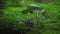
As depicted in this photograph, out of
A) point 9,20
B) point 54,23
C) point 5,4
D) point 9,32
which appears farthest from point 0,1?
point 54,23

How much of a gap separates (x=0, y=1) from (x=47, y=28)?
2.79m

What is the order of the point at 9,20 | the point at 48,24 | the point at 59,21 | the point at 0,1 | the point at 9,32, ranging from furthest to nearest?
the point at 48,24
the point at 59,21
the point at 9,32
the point at 9,20
the point at 0,1

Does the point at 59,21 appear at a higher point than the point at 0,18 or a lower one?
lower

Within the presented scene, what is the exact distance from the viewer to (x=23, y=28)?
5.33 metres

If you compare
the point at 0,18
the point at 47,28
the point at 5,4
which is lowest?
the point at 47,28

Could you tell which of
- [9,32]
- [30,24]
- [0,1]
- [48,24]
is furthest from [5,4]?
[48,24]

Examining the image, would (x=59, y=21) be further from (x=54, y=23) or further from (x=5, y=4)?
(x=5, y=4)

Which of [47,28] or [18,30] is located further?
[47,28]

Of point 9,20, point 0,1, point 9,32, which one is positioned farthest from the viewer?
point 9,32

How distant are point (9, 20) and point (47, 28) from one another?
61.6 inches

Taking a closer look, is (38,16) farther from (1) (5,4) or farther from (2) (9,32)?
(1) (5,4)

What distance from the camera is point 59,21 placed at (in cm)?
554

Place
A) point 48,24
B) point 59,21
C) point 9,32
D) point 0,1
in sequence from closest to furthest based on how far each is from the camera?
point 0,1
point 9,32
point 59,21
point 48,24

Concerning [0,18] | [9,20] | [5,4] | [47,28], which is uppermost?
[5,4]
